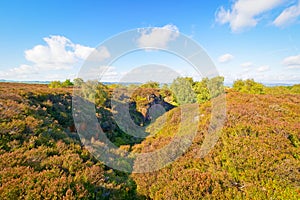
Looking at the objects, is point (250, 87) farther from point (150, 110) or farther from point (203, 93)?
point (150, 110)

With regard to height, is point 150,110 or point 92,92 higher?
point 92,92

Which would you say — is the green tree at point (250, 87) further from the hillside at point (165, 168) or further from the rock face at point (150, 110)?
the hillside at point (165, 168)

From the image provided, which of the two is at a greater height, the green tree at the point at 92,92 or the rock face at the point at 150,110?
the green tree at the point at 92,92

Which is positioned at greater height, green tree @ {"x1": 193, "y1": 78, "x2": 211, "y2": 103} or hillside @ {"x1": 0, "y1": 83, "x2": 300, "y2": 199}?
green tree @ {"x1": 193, "y1": 78, "x2": 211, "y2": 103}

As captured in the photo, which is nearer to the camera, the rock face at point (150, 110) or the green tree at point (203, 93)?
the rock face at point (150, 110)

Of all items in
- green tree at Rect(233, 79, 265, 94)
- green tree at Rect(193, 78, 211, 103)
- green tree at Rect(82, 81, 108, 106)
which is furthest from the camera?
green tree at Rect(233, 79, 265, 94)

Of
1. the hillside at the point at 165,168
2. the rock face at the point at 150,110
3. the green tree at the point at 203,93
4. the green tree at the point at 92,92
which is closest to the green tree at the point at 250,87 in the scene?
the green tree at the point at 203,93

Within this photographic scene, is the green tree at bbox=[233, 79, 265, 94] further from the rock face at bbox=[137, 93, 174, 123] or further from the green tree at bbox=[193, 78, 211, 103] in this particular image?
the rock face at bbox=[137, 93, 174, 123]

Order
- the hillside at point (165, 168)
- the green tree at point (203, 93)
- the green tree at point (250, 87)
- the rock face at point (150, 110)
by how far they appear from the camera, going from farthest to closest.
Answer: the green tree at point (250, 87)
the green tree at point (203, 93)
the rock face at point (150, 110)
the hillside at point (165, 168)

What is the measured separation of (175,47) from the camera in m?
9.09

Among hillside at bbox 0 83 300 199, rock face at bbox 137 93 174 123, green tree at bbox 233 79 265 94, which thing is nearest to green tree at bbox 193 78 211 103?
rock face at bbox 137 93 174 123

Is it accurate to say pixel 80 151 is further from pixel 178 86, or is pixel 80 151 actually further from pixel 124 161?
pixel 178 86

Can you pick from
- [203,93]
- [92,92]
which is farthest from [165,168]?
[203,93]

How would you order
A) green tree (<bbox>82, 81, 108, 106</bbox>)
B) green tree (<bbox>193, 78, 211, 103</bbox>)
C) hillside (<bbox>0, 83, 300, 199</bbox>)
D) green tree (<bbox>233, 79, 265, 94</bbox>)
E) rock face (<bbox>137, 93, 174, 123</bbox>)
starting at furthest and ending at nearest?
green tree (<bbox>233, 79, 265, 94</bbox>) < green tree (<bbox>193, 78, 211, 103</bbox>) < rock face (<bbox>137, 93, 174, 123</bbox>) < green tree (<bbox>82, 81, 108, 106</bbox>) < hillside (<bbox>0, 83, 300, 199</bbox>)
